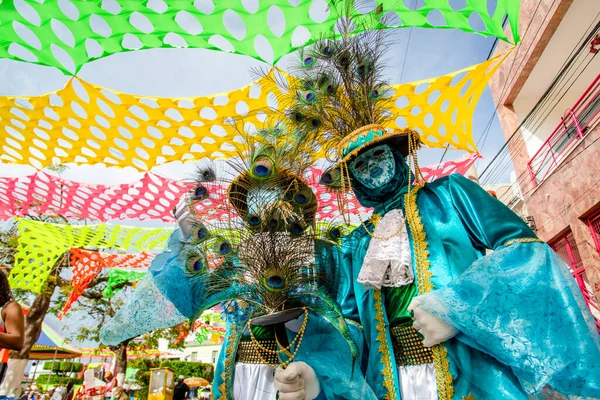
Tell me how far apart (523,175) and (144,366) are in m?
21.6

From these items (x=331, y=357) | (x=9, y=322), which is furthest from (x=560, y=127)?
(x=9, y=322)

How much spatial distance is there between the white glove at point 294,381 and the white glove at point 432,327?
0.52 metres

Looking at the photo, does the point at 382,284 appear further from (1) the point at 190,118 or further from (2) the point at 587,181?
(2) the point at 587,181

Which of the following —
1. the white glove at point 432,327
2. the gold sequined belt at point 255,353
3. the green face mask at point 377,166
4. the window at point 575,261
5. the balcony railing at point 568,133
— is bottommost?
the gold sequined belt at point 255,353

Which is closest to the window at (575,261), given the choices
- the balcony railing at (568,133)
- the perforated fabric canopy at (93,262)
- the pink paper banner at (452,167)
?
the balcony railing at (568,133)

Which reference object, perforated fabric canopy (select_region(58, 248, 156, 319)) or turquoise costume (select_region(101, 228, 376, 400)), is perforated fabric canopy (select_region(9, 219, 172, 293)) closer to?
perforated fabric canopy (select_region(58, 248, 156, 319))

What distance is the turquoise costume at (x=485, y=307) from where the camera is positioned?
135 cm

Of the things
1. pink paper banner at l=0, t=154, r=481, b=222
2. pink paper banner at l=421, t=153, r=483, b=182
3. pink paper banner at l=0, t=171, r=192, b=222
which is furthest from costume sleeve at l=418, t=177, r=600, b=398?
pink paper banner at l=0, t=171, r=192, b=222

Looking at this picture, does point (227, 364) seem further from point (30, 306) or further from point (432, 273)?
point (30, 306)

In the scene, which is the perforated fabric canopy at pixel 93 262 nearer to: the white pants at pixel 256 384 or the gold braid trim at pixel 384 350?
the white pants at pixel 256 384

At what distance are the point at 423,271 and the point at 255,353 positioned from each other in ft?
2.85

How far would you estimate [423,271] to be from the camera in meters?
1.81

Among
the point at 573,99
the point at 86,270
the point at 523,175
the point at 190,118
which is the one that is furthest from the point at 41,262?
the point at 573,99

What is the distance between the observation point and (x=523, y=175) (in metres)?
10.3
